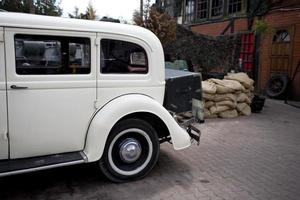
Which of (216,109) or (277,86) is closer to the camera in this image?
(216,109)

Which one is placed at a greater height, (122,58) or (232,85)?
(122,58)

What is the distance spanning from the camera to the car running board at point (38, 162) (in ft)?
10.9

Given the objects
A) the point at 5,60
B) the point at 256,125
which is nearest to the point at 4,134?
the point at 5,60

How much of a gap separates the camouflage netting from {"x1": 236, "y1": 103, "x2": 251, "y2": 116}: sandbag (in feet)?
13.0

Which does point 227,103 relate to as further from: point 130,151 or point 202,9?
point 202,9

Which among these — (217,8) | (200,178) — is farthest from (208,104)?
(217,8)

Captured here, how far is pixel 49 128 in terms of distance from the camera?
359cm

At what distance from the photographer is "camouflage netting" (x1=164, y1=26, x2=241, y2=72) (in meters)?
12.4

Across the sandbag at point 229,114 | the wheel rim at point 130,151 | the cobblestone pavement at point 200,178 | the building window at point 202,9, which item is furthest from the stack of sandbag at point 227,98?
the building window at point 202,9

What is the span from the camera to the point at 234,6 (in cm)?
1447

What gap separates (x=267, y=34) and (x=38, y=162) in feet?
34.1

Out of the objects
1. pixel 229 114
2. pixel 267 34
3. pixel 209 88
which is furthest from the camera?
pixel 267 34

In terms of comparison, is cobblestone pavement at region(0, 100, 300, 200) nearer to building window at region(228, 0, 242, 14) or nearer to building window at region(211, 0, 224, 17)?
building window at region(228, 0, 242, 14)

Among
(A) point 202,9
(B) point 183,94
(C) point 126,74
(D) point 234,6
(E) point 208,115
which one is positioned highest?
(A) point 202,9
